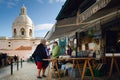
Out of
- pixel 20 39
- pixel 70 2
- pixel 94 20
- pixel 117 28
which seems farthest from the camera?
pixel 20 39

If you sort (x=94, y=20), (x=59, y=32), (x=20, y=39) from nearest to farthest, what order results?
(x=94, y=20) → (x=59, y=32) → (x=20, y=39)

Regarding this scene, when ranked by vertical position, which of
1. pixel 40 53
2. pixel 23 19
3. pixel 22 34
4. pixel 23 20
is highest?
pixel 23 19

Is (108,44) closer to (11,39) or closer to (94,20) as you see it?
(94,20)

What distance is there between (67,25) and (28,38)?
93406mm

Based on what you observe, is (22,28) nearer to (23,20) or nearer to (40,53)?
(23,20)

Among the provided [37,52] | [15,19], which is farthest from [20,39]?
[37,52]

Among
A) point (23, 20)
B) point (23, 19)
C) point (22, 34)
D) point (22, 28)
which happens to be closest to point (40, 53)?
point (22, 28)

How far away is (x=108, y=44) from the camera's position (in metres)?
12.8

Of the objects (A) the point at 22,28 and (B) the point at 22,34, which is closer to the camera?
(A) the point at 22,28

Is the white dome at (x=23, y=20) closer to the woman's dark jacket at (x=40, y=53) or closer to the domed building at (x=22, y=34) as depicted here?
the domed building at (x=22, y=34)

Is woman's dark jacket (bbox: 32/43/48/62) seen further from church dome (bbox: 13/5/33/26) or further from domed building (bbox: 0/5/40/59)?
church dome (bbox: 13/5/33/26)

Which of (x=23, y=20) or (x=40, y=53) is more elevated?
(x=23, y=20)

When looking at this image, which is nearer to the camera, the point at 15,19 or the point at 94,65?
the point at 94,65

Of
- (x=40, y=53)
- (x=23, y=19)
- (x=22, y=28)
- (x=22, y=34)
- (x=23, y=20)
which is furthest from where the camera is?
(x=23, y=19)
